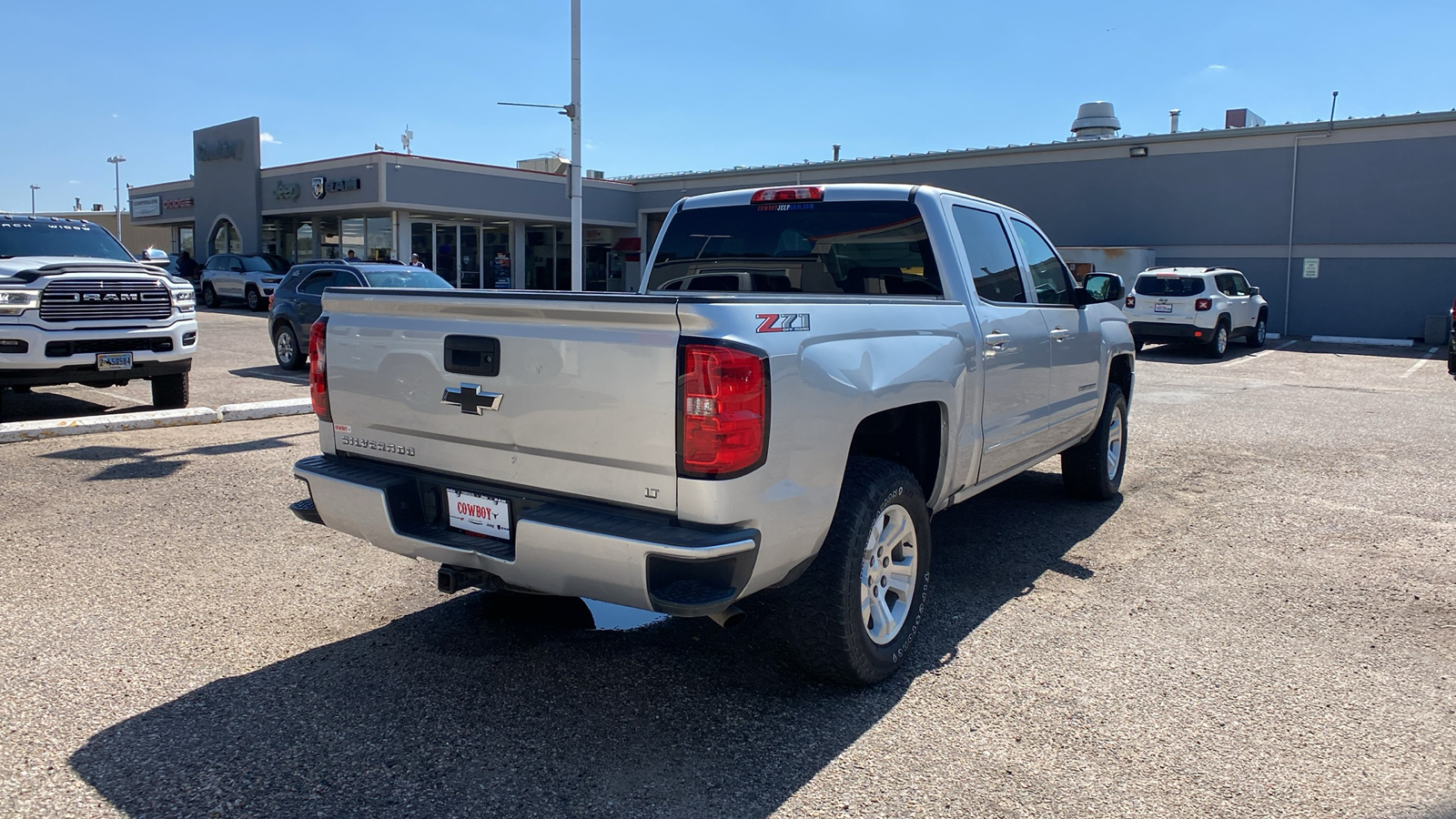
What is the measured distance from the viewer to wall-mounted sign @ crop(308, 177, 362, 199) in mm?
33172

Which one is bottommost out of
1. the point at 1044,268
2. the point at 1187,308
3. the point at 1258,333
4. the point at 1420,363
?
the point at 1420,363

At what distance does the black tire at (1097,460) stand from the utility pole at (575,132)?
865 centimetres

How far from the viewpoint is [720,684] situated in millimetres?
3990

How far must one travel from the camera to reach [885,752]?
3453 millimetres

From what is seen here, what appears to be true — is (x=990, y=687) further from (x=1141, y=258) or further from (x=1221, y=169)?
(x=1221, y=169)

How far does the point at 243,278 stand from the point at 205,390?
2117cm

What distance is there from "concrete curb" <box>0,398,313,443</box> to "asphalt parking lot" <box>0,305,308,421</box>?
4.52ft

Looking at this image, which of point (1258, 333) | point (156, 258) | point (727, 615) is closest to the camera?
point (727, 615)

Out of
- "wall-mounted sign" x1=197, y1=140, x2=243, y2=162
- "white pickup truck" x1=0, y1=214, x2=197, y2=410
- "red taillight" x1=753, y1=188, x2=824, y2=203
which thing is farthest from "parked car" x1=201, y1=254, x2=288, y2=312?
"red taillight" x1=753, y1=188, x2=824, y2=203

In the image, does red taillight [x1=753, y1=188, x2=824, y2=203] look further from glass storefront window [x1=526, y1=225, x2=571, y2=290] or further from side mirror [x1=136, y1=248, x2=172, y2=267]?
glass storefront window [x1=526, y1=225, x2=571, y2=290]

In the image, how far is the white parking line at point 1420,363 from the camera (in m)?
17.8

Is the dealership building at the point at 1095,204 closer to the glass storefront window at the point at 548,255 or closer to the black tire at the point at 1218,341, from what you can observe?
the glass storefront window at the point at 548,255

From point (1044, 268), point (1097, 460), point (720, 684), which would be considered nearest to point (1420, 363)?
point (1097, 460)

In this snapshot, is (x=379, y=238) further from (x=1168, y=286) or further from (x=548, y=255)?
(x=1168, y=286)
